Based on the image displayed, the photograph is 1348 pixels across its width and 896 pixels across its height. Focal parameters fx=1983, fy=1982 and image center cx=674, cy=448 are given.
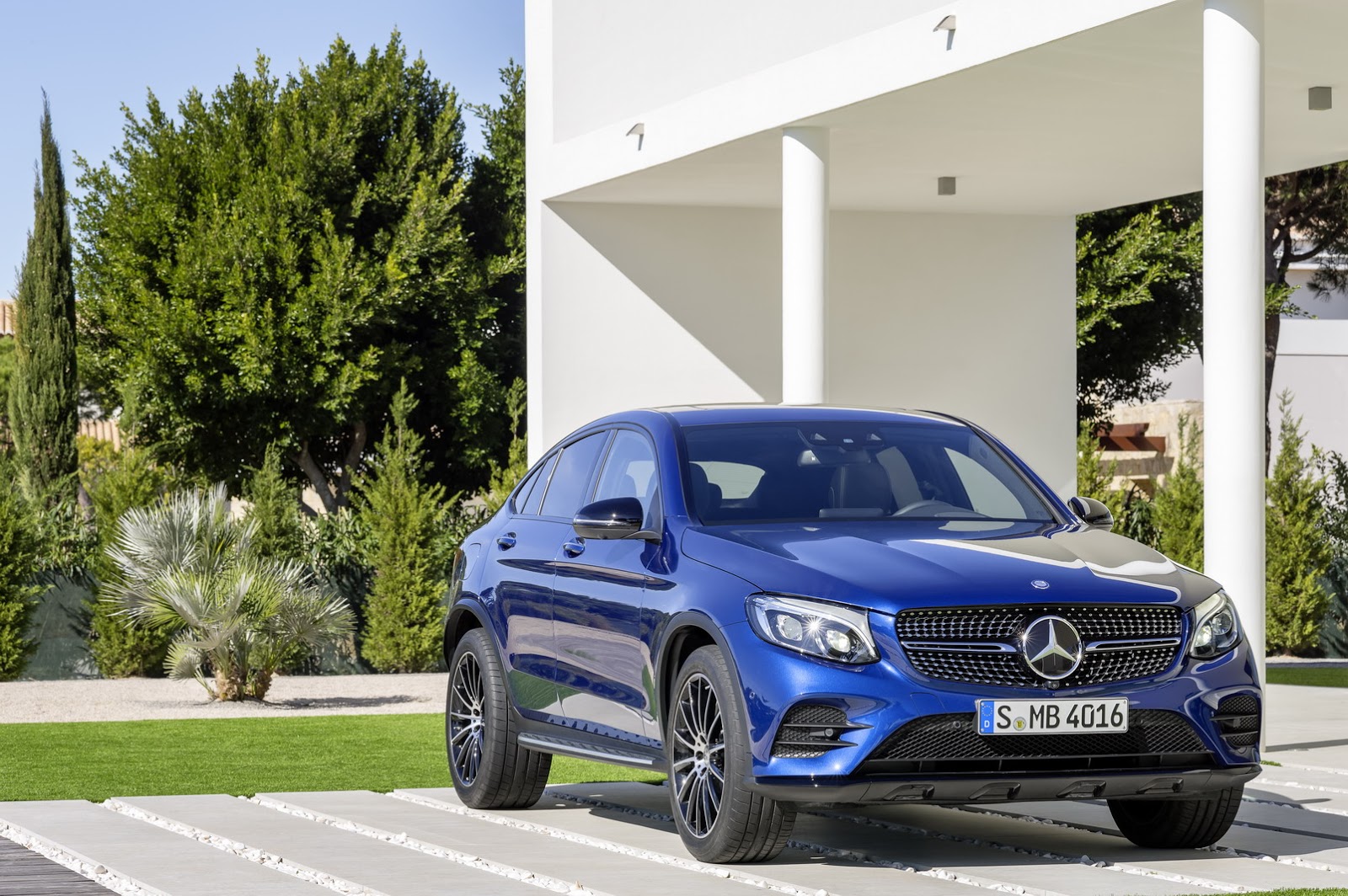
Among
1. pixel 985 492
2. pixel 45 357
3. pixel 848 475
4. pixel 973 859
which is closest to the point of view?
pixel 973 859

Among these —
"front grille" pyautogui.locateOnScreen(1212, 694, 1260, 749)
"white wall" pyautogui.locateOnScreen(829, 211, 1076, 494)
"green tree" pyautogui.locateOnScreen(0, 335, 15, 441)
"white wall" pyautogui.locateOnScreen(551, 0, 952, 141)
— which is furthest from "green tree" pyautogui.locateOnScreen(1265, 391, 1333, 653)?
"green tree" pyautogui.locateOnScreen(0, 335, 15, 441)

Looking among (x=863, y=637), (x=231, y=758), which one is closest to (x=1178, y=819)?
(x=863, y=637)

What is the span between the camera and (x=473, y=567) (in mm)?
9195

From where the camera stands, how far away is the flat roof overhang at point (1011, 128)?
1239cm

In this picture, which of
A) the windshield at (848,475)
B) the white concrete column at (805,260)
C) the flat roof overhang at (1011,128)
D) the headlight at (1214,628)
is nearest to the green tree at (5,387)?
the flat roof overhang at (1011,128)

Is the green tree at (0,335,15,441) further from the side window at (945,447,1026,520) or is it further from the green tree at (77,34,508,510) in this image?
the side window at (945,447,1026,520)

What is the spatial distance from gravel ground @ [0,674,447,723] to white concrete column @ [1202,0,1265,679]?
797 centimetres

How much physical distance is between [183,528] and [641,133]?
546 cm

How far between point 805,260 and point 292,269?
19.2m

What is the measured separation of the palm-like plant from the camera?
55.9 feet

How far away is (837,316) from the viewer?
64.8 ft

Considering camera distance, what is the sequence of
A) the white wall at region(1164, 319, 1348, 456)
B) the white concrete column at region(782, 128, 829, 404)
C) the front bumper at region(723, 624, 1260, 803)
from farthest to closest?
the white wall at region(1164, 319, 1348, 456)
the white concrete column at region(782, 128, 829, 404)
the front bumper at region(723, 624, 1260, 803)

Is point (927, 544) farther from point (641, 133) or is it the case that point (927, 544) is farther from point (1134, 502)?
point (1134, 502)

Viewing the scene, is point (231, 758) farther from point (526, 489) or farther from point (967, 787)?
point (967, 787)
